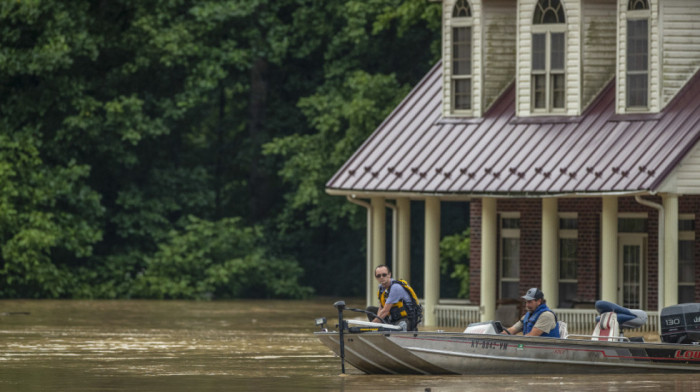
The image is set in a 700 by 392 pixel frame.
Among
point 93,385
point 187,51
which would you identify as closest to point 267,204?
point 187,51

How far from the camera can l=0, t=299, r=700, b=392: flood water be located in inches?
945

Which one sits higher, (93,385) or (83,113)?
(83,113)

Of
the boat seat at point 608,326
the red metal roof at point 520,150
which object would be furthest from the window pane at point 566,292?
the boat seat at point 608,326

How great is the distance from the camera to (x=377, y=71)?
58.3 m

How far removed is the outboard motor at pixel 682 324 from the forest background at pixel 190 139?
2358 centimetres

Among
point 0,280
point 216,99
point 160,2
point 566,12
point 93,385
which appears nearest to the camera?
point 93,385

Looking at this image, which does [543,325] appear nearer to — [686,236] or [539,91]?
[686,236]

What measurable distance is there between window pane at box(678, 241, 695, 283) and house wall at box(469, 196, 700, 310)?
0.23m

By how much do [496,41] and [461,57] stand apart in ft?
3.08

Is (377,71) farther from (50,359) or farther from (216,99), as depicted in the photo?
(50,359)

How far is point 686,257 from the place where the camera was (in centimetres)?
3591

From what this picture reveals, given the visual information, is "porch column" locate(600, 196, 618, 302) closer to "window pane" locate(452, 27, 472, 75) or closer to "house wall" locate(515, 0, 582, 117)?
"house wall" locate(515, 0, 582, 117)

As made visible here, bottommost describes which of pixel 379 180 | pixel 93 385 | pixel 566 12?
pixel 93 385

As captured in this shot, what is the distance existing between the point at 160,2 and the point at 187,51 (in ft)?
6.26
